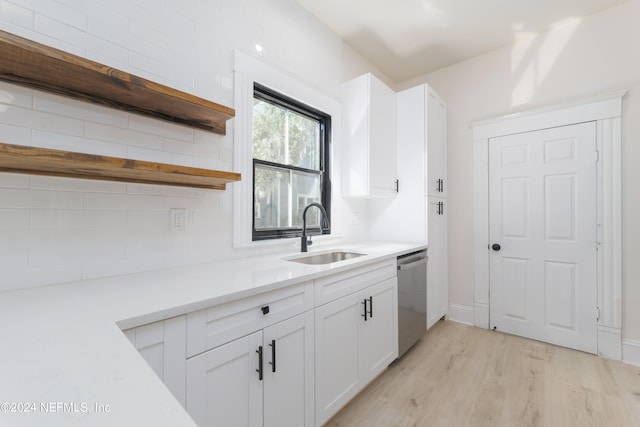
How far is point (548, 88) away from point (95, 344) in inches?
145

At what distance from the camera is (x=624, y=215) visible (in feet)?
7.52

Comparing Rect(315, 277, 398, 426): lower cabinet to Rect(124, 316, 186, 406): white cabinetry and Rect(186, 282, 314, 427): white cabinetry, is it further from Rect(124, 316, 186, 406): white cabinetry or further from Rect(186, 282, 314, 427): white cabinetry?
Rect(124, 316, 186, 406): white cabinetry

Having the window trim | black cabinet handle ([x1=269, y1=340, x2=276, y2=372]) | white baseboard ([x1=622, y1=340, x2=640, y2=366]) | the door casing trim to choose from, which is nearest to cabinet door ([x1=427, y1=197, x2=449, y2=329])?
the door casing trim

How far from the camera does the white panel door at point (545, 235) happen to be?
244cm

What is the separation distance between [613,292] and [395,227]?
1838 mm

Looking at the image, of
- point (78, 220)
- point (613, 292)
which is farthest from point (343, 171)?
point (613, 292)

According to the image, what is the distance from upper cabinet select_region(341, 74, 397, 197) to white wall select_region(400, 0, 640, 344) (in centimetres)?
102

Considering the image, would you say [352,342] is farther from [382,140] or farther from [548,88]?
[548,88]

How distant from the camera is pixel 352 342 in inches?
67.4

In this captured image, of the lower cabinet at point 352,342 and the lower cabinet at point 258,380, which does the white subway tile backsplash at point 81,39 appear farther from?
the lower cabinet at point 352,342

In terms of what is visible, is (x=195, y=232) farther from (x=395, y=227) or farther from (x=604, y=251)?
(x=604, y=251)

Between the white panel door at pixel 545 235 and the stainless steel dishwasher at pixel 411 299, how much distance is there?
3.00 feet

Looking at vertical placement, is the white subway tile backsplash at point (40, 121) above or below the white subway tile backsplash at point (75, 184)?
above

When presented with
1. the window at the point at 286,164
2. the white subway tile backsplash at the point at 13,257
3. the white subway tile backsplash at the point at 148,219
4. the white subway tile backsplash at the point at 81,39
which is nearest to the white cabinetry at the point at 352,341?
the window at the point at 286,164
